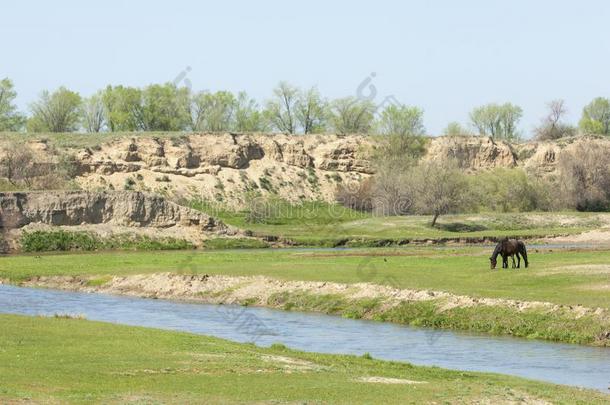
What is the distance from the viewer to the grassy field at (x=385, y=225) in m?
93.5

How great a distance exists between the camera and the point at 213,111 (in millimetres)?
164000

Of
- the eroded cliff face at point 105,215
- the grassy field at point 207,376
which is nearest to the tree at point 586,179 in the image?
the eroded cliff face at point 105,215

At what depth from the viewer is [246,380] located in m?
24.6

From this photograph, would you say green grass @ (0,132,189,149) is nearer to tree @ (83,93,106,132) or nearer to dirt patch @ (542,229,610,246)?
tree @ (83,93,106,132)

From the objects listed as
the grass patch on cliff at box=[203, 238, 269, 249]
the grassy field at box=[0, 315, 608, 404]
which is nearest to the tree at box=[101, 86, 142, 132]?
the grass patch on cliff at box=[203, 238, 269, 249]

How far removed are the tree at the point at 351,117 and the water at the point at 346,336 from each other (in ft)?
387

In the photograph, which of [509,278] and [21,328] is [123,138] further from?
[21,328]

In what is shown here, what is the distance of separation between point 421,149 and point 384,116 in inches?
279

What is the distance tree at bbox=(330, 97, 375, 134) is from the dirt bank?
112 meters

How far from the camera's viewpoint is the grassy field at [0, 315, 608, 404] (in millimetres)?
22234

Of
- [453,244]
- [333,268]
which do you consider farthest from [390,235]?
[333,268]

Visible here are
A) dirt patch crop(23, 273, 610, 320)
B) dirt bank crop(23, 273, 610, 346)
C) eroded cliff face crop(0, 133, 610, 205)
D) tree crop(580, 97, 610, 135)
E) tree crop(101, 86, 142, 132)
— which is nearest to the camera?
dirt bank crop(23, 273, 610, 346)

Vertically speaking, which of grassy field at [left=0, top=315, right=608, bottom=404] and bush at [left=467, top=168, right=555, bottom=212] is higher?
bush at [left=467, top=168, right=555, bottom=212]

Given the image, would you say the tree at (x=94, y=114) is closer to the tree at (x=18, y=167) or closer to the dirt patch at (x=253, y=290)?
the tree at (x=18, y=167)
